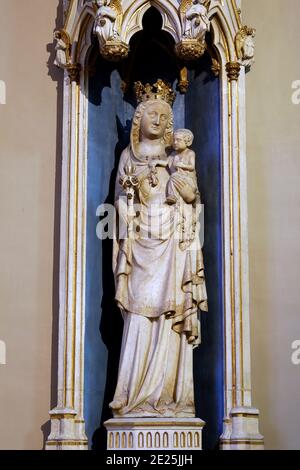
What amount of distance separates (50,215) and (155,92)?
1.14m

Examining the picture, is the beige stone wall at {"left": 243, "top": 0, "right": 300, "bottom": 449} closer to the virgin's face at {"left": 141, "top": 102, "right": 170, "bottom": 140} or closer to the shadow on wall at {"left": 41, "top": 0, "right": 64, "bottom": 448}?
the virgin's face at {"left": 141, "top": 102, "right": 170, "bottom": 140}

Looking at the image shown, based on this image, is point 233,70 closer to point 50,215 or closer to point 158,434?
point 50,215

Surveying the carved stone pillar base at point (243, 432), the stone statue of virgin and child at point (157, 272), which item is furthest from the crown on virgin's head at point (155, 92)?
the carved stone pillar base at point (243, 432)

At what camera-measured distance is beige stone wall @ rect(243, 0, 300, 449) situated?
26.1ft

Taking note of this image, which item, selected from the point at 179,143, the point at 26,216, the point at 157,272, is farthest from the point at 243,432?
the point at 26,216

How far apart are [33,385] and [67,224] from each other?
3.70 feet

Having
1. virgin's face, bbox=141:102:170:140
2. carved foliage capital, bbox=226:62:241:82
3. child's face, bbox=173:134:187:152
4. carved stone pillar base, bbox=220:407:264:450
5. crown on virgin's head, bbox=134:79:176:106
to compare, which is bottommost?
carved stone pillar base, bbox=220:407:264:450

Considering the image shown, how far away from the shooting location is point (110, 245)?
8297 millimetres

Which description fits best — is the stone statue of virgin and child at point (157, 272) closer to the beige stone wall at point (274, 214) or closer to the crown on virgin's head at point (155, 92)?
the crown on virgin's head at point (155, 92)

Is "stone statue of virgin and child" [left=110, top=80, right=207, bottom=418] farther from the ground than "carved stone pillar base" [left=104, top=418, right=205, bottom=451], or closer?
farther from the ground

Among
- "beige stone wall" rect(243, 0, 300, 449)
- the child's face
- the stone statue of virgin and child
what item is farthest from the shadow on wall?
"beige stone wall" rect(243, 0, 300, 449)

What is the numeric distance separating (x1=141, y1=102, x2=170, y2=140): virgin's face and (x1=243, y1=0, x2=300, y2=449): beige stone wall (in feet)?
2.09

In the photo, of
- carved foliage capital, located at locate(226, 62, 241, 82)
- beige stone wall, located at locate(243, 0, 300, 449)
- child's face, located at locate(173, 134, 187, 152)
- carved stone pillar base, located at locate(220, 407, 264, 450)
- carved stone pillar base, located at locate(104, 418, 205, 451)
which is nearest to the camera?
carved stone pillar base, located at locate(104, 418, 205, 451)

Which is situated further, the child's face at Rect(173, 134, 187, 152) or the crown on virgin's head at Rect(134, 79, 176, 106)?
the crown on virgin's head at Rect(134, 79, 176, 106)
